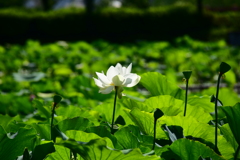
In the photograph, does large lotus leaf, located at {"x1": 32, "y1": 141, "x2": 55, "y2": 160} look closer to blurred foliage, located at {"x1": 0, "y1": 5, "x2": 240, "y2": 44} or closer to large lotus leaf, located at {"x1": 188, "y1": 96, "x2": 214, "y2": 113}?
large lotus leaf, located at {"x1": 188, "y1": 96, "x2": 214, "y2": 113}

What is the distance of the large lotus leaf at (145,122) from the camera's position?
3.43 feet

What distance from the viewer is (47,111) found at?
143cm

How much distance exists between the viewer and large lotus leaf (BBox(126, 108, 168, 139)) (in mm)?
1045

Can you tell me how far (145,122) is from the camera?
3.57ft

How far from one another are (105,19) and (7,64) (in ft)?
35.2

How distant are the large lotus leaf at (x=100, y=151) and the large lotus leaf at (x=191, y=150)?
3.4 inches

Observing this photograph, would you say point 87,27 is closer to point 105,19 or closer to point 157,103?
point 105,19

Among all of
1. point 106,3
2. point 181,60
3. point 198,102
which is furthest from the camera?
point 106,3

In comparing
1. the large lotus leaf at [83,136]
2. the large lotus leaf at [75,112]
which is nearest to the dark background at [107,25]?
the large lotus leaf at [75,112]

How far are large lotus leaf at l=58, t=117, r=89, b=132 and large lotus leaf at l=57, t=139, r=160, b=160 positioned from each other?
25cm

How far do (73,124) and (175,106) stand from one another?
0.27 metres

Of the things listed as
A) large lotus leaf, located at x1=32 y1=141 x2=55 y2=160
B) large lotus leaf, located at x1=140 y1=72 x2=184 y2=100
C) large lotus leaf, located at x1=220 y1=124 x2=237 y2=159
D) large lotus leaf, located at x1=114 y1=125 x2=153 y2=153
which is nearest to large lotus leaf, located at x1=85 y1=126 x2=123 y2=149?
large lotus leaf, located at x1=114 y1=125 x2=153 y2=153

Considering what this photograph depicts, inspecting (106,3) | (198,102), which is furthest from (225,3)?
(198,102)

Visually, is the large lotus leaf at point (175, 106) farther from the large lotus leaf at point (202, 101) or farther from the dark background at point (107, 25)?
the dark background at point (107, 25)
